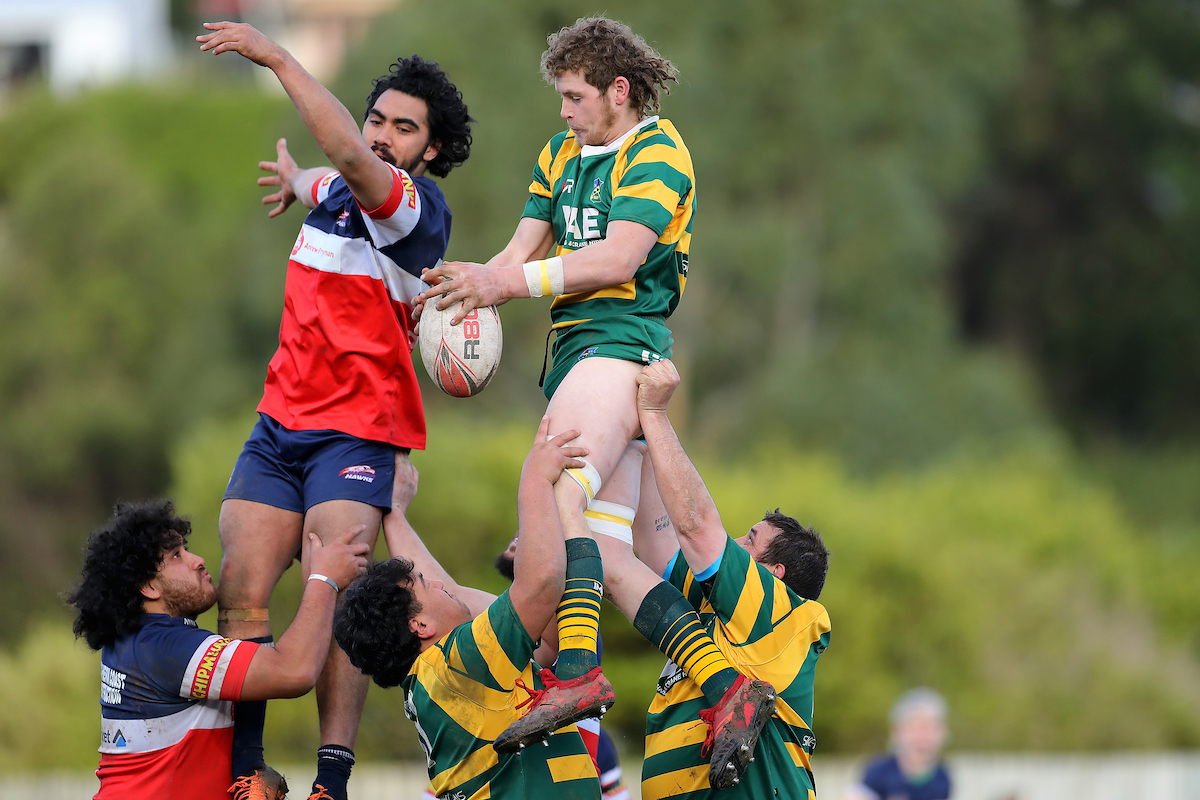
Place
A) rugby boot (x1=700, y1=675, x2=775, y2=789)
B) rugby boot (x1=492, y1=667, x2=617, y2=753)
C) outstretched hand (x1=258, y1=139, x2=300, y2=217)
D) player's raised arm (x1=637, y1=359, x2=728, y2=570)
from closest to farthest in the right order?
1. rugby boot (x1=492, y1=667, x2=617, y2=753)
2. rugby boot (x1=700, y1=675, x2=775, y2=789)
3. player's raised arm (x1=637, y1=359, x2=728, y2=570)
4. outstretched hand (x1=258, y1=139, x2=300, y2=217)

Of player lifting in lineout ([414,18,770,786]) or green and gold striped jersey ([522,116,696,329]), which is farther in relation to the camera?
green and gold striped jersey ([522,116,696,329])

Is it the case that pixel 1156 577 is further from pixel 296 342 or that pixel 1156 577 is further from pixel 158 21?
pixel 158 21

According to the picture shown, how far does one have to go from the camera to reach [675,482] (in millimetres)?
4820

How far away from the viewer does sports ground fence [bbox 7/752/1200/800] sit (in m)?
12.2

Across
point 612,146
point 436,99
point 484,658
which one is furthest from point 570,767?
point 436,99

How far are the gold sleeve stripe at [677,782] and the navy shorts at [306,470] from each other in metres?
1.48

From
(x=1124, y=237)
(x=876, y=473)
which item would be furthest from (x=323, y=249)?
(x=1124, y=237)

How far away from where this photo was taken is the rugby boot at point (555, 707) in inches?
167

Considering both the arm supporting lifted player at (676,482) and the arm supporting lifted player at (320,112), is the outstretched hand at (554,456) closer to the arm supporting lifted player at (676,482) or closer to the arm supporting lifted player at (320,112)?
the arm supporting lifted player at (676,482)

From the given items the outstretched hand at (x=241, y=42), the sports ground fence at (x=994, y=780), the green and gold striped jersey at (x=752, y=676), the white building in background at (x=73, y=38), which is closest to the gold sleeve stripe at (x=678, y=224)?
the green and gold striped jersey at (x=752, y=676)

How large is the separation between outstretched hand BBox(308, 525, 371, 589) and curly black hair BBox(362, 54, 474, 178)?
160 cm

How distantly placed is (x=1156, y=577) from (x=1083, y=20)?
20.0 m

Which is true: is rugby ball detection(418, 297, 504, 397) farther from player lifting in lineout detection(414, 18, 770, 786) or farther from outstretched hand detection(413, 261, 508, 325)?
outstretched hand detection(413, 261, 508, 325)

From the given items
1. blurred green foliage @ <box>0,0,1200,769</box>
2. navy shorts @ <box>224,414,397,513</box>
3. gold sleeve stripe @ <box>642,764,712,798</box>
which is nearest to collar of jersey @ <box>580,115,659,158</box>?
navy shorts @ <box>224,414,397,513</box>
